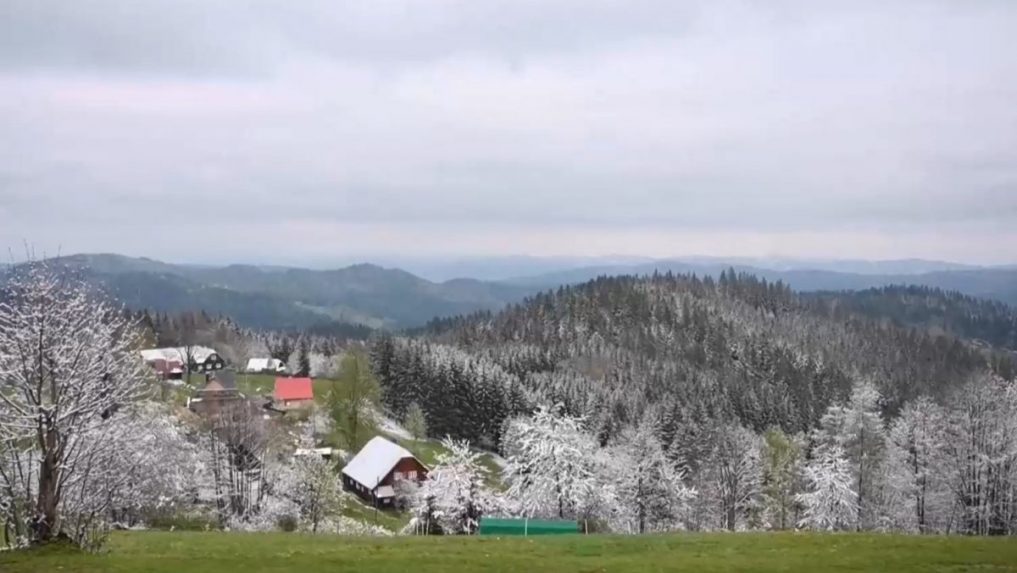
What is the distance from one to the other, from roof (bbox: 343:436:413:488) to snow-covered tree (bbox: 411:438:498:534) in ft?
70.3

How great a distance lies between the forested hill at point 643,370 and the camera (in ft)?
347

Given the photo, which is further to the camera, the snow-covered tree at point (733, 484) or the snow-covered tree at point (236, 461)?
the snow-covered tree at point (733, 484)

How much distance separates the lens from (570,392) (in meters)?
116

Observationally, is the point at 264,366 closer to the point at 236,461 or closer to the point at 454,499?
the point at 236,461

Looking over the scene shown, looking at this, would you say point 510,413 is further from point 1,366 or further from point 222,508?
point 1,366

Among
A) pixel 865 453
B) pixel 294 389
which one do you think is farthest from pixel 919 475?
pixel 294 389

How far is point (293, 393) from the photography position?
107000 millimetres

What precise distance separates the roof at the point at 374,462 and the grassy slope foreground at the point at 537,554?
48.9m

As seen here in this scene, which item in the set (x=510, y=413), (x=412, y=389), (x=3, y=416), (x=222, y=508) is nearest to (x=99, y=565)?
(x=3, y=416)

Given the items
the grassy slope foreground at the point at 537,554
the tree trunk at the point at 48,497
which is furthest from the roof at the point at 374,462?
the tree trunk at the point at 48,497

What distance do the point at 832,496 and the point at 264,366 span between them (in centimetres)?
10801

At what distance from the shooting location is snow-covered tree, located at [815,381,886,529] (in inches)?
2154

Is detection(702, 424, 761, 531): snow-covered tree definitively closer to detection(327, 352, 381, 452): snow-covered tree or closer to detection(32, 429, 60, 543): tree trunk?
detection(327, 352, 381, 452): snow-covered tree

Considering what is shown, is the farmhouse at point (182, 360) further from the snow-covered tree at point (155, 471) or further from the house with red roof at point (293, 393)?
the snow-covered tree at point (155, 471)
